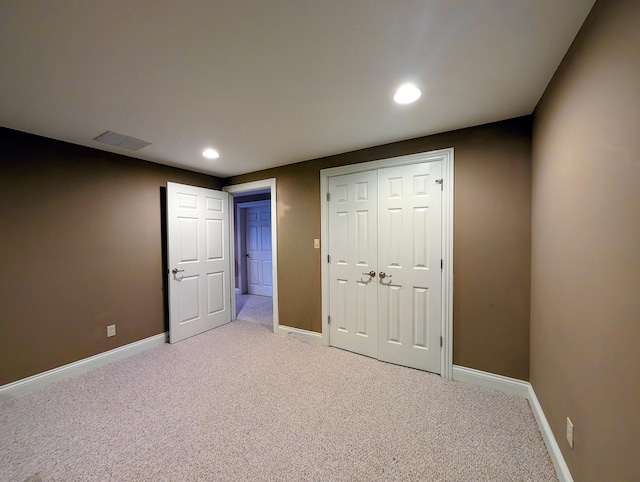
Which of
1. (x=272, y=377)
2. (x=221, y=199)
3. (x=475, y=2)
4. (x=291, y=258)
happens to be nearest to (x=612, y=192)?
(x=475, y=2)

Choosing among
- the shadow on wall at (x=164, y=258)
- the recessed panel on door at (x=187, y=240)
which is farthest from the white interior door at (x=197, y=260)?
the shadow on wall at (x=164, y=258)

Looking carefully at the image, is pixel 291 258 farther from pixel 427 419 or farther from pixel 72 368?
pixel 72 368

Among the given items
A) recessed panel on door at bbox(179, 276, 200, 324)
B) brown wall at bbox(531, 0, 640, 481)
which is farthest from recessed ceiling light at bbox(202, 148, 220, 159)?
brown wall at bbox(531, 0, 640, 481)

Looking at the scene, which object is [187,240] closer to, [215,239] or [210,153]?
[215,239]

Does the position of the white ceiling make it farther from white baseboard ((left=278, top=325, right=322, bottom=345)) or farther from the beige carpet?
white baseboard ((left=278, top=325, right=322, bottom=345))

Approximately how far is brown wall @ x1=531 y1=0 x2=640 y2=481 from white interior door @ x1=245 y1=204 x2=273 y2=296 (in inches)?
204

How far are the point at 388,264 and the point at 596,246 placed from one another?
5.38 ft

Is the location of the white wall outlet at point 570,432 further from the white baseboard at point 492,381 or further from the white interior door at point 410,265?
the white interior door at point 410,265

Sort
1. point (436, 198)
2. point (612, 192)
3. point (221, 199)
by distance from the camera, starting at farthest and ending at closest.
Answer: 1. point (221, 199)
2. point (436, 198)
3. point (612, 192)

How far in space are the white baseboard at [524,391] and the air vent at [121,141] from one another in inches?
148

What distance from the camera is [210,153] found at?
283 cm

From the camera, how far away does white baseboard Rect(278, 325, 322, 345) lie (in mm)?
Answer: 3129

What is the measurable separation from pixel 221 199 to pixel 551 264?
3845mm

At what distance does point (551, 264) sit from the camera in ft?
5.09
